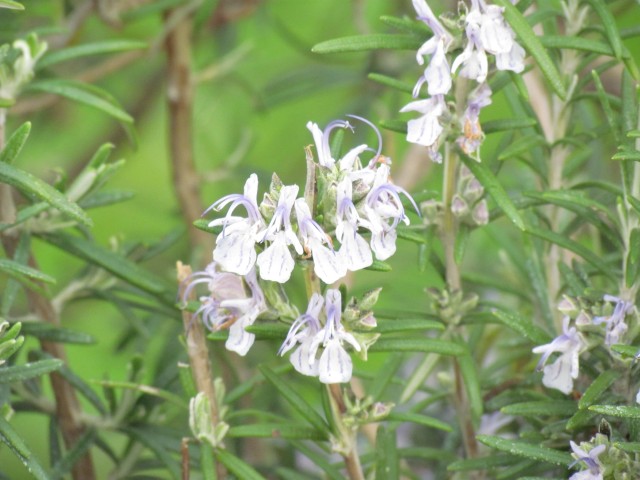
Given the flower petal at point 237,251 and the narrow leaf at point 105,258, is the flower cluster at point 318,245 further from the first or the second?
the narrow leaf at point 105,258

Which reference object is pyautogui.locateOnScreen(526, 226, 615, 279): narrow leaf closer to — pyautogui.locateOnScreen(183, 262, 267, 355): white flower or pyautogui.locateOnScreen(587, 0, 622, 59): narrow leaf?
pyautogui.locateOnScreen(587, 0, 622, 59): narrow leaf

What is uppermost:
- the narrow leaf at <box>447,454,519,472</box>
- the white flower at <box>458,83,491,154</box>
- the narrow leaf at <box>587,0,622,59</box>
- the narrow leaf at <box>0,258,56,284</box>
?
the narrow leaf at <box>587,0,622,59</box>

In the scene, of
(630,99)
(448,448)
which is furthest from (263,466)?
(630,99)

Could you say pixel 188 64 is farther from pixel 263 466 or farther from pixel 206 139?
pixel 263 466

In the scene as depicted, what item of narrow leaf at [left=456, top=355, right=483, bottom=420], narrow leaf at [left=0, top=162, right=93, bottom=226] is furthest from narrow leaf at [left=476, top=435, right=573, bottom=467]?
narrow leaf at [left=0, top=162, right=93, bottom=226]

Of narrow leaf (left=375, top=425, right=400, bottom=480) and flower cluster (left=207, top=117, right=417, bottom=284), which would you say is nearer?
flower cluster (left=207, top=117, right=417, bottom=284)

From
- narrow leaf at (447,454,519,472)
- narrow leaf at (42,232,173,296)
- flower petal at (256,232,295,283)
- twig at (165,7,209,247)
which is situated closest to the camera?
flower petal at (256,232,295,283)

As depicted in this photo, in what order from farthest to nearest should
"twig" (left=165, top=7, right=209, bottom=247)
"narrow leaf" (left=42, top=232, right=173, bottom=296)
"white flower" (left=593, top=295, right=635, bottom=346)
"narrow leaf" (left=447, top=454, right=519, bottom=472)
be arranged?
"twig" (left=165, top=7, right=209, bottom=247) < "narrow leaf" (left=42, top=232, right=173, bottom=296) < "narrow leaf" (left=447, top=454, right=519, bottom=472) < "white flower" (left=593, top=295, right=635, bottom=346)
